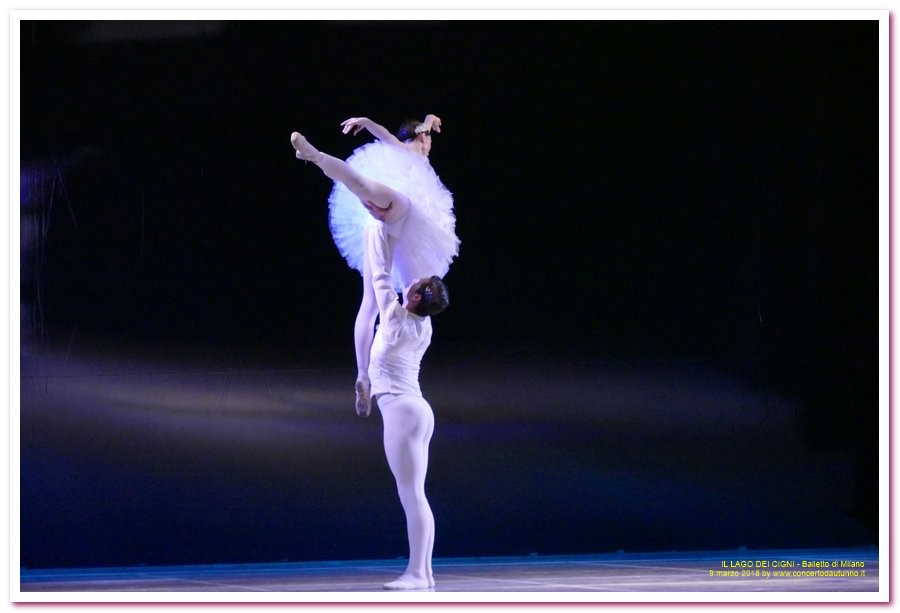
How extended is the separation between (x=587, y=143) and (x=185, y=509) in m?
2.22

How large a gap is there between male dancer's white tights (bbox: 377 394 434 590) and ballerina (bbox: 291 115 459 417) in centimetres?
16

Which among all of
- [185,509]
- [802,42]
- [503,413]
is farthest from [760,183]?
[185,509]

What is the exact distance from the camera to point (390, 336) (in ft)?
17.3

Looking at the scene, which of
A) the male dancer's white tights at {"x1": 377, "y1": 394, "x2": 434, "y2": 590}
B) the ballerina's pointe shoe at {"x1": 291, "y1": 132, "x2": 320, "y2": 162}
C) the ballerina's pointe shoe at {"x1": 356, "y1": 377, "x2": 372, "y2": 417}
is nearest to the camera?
the ballerina's pointe shoe at {"x1": 291, "y1": 132, "x2": 320, "y2": 162}

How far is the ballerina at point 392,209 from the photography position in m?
5.31

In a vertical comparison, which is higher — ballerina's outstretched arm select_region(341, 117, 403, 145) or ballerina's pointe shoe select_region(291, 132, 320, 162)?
ballerina's outstretched arm select_region(341, 117, 403, 145)

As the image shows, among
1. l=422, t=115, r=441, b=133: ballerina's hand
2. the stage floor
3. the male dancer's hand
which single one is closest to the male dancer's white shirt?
the male dancer's hand

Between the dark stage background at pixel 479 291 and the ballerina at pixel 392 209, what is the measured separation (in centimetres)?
45

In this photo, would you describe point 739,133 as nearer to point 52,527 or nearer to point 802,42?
point 802,42

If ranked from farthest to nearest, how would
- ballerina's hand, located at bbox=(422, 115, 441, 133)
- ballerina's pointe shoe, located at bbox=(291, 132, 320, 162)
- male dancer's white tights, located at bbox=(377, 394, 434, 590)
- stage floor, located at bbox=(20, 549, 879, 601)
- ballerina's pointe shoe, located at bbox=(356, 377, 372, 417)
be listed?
ballerina's hand, located at bbox=(422, 115, 441, 133)
stage floor, located at bbox=(20, 549, 879, 601)
ballerina's pointe shoe, located at bbox=(356, 377, 372, 417)
male dancer's white tights, located at bbox=(377, 394, 434, 590)
ballerina's pointe shoe, located at bbox=(291, 132, 320, 162)

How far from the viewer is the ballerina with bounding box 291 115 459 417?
209 inches

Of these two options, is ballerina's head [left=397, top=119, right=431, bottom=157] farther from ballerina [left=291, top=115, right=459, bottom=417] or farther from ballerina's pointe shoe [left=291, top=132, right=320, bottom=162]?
ballerina's pointe shoe [left=291, top=132, right=320, bottom=162]

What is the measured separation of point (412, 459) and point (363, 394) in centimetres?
31

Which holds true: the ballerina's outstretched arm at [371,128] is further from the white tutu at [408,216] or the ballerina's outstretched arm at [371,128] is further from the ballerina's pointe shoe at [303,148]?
the ballerina's pointe shoe at [303,148]
